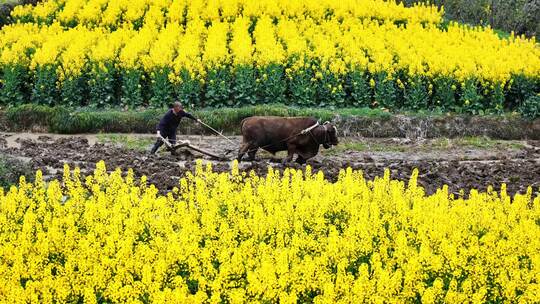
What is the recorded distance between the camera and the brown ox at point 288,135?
15773mm

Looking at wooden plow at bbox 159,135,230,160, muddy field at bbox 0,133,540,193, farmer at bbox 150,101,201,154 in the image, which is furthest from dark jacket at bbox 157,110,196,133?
muddy field at bbox 0,133,540,193

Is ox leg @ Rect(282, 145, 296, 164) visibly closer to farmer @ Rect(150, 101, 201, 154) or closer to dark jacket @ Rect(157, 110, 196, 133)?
farmer @ Rect(150, 101, 201, 154)

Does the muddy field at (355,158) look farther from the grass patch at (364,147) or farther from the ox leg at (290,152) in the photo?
the ox leg at (290,152)

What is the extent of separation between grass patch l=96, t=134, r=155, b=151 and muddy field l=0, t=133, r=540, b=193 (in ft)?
0.08

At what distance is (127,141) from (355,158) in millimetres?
5575

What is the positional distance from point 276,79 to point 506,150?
641 centimetres

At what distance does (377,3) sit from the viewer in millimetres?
29766

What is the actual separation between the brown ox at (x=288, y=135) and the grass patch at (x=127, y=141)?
10.7 feet

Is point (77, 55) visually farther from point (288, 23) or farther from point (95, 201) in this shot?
point (95, 201)

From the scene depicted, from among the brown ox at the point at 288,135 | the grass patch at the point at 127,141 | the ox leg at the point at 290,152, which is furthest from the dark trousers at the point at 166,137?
the ox leg at the point at 290,152

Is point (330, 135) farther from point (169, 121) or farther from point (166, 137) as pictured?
point (166, 137)

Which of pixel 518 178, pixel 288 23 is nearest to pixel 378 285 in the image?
pixel 518 178

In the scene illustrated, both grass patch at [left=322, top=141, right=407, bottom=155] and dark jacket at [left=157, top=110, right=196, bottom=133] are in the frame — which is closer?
dark jacket at [left=157, top=110, right=196, bottom=133]

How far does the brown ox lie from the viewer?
1577 centimetres
